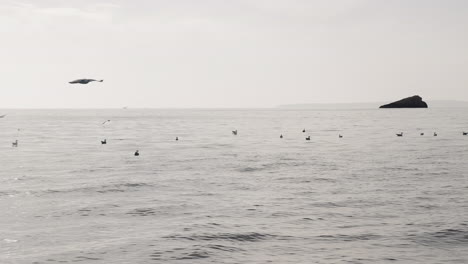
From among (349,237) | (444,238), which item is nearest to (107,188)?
(349,237)

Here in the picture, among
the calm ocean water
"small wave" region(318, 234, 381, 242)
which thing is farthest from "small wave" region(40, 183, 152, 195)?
"small wave" region(318, 234, 381, 242)

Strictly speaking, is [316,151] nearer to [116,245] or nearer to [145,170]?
[145,170]

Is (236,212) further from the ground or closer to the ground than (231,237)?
further from the ground

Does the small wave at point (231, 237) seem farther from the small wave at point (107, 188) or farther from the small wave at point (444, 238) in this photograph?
the small wave at point (107, 188)

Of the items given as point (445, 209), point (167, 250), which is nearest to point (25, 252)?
point (167, 250)

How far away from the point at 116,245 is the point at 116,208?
7.12 metres

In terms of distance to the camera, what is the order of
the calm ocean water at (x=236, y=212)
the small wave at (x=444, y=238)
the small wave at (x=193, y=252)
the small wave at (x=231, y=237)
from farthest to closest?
the small wave at (x=231, y=237)
the small wave at (x=444, y=238)
the calm ocean water at (x=236, y=212)
the small wave at (x=193, y=252)

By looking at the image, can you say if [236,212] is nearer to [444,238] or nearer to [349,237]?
[349,237]

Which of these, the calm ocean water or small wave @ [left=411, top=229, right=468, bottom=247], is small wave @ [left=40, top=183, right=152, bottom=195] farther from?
small wave @ [left=411, top=229, right=468, bottom=247]

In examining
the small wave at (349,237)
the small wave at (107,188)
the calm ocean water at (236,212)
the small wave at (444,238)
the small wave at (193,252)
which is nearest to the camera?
the small wave at (193,252)

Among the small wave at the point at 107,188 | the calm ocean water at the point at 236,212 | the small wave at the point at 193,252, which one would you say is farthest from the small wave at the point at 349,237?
the small wave at the point at 107,188

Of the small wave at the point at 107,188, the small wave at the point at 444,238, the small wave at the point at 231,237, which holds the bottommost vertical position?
the small wave at the point at 444,238

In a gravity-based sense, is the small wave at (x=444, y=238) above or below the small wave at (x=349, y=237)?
below

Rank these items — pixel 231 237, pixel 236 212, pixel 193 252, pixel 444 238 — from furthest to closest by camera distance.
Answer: pixel 236 212
pixel 231 237
pixel 444 238
pixel 193 252
